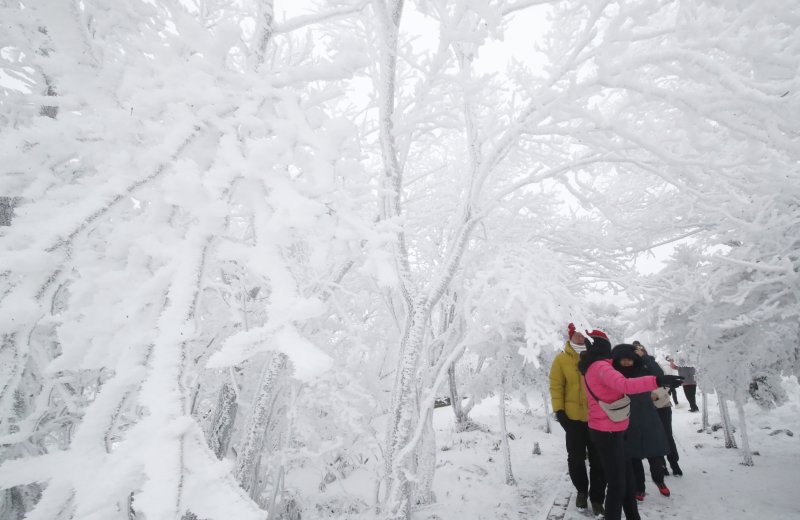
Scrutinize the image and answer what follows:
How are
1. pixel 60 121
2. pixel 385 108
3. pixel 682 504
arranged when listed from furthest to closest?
1. pixel 682 504
2. pixel 385 108
3. pixel 60 121

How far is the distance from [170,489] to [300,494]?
5.24 meters

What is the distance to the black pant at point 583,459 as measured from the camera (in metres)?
4.35

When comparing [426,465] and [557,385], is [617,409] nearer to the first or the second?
[557,385]

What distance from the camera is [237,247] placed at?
3.36 ft

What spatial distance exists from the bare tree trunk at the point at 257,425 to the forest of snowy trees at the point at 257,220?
2cm

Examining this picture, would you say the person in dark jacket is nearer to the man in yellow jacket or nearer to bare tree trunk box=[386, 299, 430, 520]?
the man in yellow jacket

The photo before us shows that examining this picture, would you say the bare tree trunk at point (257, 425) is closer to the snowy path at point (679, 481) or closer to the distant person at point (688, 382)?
the snowy path at point (679, 481)

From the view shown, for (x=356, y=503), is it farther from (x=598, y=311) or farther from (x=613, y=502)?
(x=598, y=311)

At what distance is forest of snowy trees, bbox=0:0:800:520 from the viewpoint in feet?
2.89

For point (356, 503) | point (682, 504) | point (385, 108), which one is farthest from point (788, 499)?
point (385, 108)

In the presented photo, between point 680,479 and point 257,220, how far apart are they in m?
7.55

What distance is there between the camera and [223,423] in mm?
3738

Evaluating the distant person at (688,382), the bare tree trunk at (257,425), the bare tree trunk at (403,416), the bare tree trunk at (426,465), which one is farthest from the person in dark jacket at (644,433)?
the bare tree trunk at (257,425)

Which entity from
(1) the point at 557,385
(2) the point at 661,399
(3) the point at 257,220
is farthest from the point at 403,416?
(2) the point at 661,399
